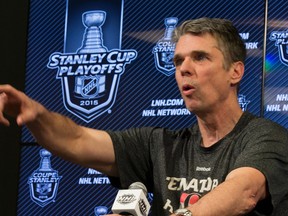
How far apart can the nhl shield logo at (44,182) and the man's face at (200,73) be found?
1.44 meters

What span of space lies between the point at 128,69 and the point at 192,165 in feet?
4.50

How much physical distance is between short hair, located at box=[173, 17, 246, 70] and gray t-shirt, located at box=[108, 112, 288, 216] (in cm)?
21

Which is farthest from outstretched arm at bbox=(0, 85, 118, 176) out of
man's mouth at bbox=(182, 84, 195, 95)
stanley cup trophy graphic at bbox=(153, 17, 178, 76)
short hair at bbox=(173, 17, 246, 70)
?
stanley cup trophy graphic at bbox=(153, 17, 178, 76)

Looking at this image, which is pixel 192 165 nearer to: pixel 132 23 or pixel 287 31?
pixel 287 31

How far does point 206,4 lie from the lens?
3.54 meters

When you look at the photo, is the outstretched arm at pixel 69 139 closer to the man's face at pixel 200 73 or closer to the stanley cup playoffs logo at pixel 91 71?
the man's face at pixel 200 73

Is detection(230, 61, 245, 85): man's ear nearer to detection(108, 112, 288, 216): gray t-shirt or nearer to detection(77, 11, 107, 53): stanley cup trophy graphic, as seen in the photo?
detection(108, 112, 288, 216): gray t-shirt

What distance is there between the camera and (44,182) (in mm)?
3648

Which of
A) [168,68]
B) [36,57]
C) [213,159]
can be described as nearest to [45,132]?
[213,159]

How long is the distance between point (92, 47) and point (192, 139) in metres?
1.45

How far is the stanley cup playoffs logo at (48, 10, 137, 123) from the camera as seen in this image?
363cm

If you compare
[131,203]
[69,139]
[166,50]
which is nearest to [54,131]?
[69,139]

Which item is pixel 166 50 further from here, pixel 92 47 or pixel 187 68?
pixel 187 68

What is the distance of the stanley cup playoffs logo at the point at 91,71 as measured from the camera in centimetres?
363
